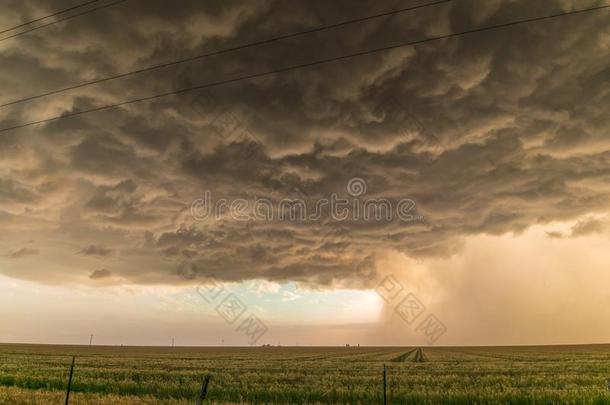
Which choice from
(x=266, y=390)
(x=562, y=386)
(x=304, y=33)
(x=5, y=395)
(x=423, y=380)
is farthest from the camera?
(x=423, y=380)

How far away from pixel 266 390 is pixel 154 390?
600 cm

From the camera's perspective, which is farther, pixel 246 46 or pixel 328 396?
pixel 328 396

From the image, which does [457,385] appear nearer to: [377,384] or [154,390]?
[377,384]

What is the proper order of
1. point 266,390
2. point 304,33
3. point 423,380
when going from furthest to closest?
point 423,380 < point 266,390 < point 304,33

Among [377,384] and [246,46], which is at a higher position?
[246,46]

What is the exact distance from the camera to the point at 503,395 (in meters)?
18.7

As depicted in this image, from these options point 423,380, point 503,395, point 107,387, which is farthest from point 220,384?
point 503,395

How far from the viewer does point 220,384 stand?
22.9 meters

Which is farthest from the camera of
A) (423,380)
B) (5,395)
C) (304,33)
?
(423,380)

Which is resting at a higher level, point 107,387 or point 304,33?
point 304,33

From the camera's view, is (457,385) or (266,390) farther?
(457,385)

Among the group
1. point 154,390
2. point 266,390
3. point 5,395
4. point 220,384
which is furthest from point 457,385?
point 5,395

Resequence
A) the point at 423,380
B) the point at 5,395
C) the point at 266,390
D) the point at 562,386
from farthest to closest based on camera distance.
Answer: the point at 423,380 < the point at 562,386 < the point at 266,390 < the point at 5,395

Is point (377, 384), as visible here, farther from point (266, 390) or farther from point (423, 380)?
point (266, 390)
